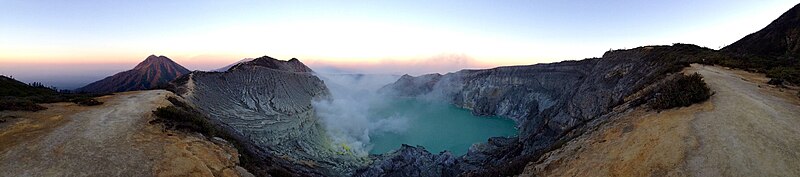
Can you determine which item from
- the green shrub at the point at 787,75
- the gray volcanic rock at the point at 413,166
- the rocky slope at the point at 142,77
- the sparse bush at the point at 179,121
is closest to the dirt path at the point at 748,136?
the green shrub at the point at 787,75

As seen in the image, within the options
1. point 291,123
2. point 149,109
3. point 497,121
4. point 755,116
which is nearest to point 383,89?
point 497,121

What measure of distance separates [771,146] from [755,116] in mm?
2152

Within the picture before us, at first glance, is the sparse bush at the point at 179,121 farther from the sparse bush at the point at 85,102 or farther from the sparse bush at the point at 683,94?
the sparse bush at the point at 683,94

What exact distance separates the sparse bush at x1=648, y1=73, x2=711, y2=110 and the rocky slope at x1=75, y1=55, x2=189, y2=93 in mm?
71370

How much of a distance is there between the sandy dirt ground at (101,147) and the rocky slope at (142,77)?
58643 mm

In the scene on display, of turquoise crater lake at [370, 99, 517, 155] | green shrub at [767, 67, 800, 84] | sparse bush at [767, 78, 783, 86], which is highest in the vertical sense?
green shrub at [767, 67, 800, 84]

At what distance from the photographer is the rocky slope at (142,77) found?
64250 millimetres

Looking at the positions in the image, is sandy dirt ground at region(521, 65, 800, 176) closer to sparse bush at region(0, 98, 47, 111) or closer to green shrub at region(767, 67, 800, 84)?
green shrub at region(767, 67, 800, 84)

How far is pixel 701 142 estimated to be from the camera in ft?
26.0

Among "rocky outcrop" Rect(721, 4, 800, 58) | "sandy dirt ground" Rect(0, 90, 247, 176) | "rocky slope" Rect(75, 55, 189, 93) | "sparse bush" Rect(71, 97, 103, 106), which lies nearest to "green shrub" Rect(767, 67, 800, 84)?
"rocky outcrop" Rect(721, 4, 800, 58)

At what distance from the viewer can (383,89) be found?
11600cm

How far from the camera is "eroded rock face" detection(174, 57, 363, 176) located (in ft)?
66.8

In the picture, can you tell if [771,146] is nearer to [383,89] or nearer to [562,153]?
[562,153]

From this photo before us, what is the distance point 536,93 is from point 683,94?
164 ft
